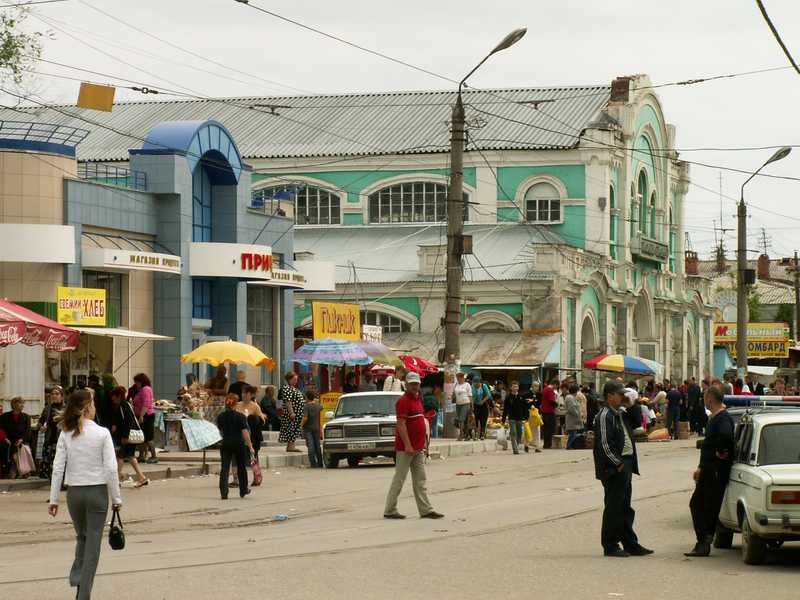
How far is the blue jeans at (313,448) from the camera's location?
97.1ft

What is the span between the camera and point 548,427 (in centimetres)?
3884

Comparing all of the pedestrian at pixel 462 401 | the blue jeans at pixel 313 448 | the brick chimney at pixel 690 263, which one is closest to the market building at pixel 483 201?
the brick chimney at pixel 690 263

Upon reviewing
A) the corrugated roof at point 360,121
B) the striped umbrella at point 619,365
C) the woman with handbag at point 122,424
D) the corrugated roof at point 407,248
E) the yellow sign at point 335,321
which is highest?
the corrugated roof at point 360,121

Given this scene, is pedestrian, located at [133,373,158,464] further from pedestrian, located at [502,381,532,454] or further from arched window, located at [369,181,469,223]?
arched window, located at [369,181,469,223]

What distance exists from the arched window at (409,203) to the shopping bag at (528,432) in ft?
→ 83.9

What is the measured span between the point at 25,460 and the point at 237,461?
404cm

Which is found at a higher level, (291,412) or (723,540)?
(291,412)

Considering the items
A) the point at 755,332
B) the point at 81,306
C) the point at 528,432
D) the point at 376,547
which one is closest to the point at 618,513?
the point at 376,547

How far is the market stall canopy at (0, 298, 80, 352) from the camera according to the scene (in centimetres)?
2262

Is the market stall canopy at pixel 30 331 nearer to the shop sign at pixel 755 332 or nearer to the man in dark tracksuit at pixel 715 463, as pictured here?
the man in dark tracksuit at pixel 715 463

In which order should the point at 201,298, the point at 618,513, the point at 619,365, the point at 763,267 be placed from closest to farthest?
1. the point at 618,513
2. the point at 201,298
3. the point at 619,365
4. the point at 763,267

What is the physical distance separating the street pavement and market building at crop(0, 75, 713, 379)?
103 feet

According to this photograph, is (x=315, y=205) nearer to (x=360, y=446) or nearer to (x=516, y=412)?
(x=516, y=412)

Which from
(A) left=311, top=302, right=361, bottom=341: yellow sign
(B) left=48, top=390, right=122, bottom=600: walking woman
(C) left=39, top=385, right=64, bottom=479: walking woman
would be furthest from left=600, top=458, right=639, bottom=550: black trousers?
(A) left=311, top=302, right=361, bottom=341: yellow sign
